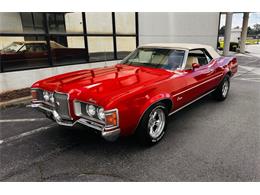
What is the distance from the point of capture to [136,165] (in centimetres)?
271

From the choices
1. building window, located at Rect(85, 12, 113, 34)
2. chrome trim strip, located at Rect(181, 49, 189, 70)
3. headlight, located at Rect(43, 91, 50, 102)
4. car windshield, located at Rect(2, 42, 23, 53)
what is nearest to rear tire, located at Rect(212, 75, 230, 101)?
chrome trim strip, located at Rect(181, 49, 189, 70)

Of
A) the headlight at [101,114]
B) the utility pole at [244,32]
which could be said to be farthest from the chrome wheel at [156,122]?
the utility pole at [244,32]

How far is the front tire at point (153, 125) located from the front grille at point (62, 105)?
40.7 inches

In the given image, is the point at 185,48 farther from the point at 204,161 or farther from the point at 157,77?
the point at 204,161

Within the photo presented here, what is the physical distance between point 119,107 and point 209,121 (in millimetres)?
2386

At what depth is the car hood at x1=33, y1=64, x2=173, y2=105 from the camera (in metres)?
2.64

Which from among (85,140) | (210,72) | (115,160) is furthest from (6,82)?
(210,72)

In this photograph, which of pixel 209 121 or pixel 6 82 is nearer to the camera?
pixel 209 121

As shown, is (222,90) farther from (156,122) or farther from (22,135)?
(22,135)

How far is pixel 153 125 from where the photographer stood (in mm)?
3230

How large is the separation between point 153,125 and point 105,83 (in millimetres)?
1012

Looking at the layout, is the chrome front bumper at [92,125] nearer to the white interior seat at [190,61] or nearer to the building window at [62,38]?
the white interior seat at [190,61]

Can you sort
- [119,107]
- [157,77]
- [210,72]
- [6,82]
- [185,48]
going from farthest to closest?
1. [6,82]
2. [210,72]
3. [185,48]
4. [157,77]
5. [119,107]

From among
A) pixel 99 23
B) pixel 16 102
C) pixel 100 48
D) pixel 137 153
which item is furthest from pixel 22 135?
pixel 99 23
